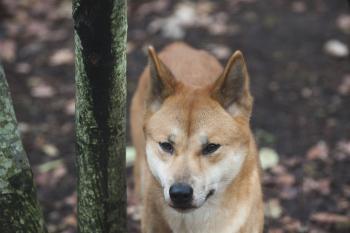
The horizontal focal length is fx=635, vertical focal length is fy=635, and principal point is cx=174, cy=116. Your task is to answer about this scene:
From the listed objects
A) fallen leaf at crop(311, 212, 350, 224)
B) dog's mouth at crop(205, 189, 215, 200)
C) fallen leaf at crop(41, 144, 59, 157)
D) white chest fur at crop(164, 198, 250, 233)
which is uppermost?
dog's mouth at crop(205, 189, 215, 200)

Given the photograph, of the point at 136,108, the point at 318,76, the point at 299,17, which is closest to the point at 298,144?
the point at 318,76

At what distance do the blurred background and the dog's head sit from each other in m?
1.68

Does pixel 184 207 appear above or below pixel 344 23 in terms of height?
above

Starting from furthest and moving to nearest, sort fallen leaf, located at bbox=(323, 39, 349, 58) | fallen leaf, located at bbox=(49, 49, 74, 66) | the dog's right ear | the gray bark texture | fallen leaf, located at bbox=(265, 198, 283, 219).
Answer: fallen leaf, located at bbox=(49, 49, 74, 66), fallen leaf, located at bbox=(323, 39, 349, 58), fallen leaf, located at bbox=(265, 198, 283, 219), the dog's right ear, the gray bark texture

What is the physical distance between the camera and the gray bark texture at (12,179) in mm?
3201

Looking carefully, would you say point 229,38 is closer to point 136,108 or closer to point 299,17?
point 299,17

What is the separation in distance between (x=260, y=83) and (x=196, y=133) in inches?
139

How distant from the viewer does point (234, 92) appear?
143 inches

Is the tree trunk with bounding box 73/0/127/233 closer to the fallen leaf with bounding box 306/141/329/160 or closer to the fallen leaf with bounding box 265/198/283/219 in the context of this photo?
the fallen leaf with bounding box 265/198/283/219

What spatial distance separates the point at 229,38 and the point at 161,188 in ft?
14.0

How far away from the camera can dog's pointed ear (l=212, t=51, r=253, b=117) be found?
11.7 ft

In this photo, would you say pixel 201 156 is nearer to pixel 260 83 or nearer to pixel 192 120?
pixel 192 120

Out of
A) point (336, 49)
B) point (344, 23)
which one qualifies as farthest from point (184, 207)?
point (344, 23)

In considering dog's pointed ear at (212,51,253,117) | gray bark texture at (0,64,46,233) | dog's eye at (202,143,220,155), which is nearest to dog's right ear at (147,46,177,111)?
dog's pointed ear at (212,51,253,117)
